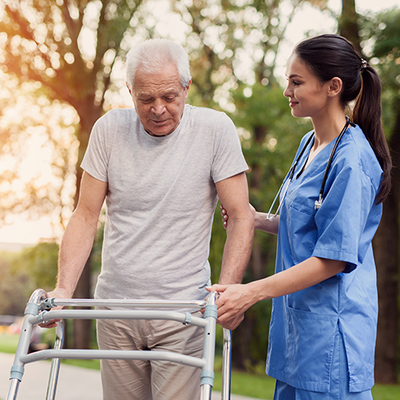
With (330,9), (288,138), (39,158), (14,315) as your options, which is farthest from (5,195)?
(14,315)

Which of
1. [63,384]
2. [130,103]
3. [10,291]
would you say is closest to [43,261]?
[130,103]

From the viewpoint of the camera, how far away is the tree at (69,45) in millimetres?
9914

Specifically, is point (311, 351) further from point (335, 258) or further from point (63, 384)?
point (63, 384)

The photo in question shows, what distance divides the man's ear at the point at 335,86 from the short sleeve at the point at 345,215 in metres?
0.29

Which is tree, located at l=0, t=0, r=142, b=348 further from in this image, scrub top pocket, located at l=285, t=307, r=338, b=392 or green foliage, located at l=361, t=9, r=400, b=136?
scrub top pocket, located at l=285, t=307, r=338, b=392

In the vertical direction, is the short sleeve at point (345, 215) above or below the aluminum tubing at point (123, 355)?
above

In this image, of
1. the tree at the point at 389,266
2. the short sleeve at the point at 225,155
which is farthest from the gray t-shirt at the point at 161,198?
the tree at the point at 389,266

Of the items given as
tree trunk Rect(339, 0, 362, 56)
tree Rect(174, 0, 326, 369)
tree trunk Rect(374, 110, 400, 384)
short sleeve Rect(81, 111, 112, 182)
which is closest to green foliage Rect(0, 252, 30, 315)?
tree Rect(174, 0, 326, 369)

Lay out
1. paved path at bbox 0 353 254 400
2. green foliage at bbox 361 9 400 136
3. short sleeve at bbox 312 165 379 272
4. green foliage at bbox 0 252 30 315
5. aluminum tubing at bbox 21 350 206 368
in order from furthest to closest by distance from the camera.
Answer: green foliage at bbox 0 252 30 315, green foliage at bbox 361 9 400 136, paved path at bbox 0 353 254 400, short sleeve at bbox 312 165 379 272, aluminum tubing at bbox 21 350 206 368

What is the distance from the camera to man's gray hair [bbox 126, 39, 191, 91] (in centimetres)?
183

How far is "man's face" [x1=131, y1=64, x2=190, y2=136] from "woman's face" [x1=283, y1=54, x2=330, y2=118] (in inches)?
15.9

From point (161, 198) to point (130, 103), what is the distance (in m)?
8.72

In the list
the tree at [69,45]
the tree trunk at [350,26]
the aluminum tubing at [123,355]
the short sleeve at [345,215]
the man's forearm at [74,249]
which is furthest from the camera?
the tree at [69,45]

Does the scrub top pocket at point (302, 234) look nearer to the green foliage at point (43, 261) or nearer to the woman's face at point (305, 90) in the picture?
the woman's face at point (305, 90)
